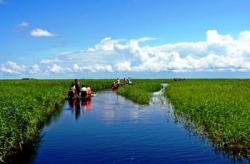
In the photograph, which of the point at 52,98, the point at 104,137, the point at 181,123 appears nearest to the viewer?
the point at 104,137

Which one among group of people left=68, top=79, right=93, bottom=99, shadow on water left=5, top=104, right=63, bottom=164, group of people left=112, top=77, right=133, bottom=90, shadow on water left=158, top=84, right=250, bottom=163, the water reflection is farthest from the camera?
group of people left=112, top=77, right=133, bottom=90

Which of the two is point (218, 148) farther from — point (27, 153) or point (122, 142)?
point (27, 153)

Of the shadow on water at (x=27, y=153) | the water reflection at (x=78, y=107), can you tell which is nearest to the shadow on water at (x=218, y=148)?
the shadow on water at (x=27, y=153)

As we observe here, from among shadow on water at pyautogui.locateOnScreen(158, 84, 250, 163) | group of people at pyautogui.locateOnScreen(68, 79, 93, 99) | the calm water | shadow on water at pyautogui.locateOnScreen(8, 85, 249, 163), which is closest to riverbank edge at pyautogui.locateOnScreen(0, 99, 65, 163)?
shadow on water at pyautogui.locateOnScreen(8, 85, 249, 163)

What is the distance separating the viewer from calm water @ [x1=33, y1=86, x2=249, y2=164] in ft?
53.7

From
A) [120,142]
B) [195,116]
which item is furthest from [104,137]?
[195,116]

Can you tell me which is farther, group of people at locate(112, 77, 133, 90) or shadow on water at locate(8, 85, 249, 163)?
group of people at locate(112, 77, 133, 90)

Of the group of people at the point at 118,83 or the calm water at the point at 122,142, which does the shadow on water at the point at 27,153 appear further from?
the group of people at the point at 118,83

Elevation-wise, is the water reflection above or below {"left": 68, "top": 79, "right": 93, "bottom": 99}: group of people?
below

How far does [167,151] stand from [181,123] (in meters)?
7.54

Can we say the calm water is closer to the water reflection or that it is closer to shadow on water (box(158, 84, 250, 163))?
shadow on water (box(158, 84, 250, 163))

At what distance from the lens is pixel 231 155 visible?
16.0 m

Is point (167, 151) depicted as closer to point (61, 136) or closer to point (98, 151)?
point (98, 151)

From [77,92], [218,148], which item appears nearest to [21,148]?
[218,148]
